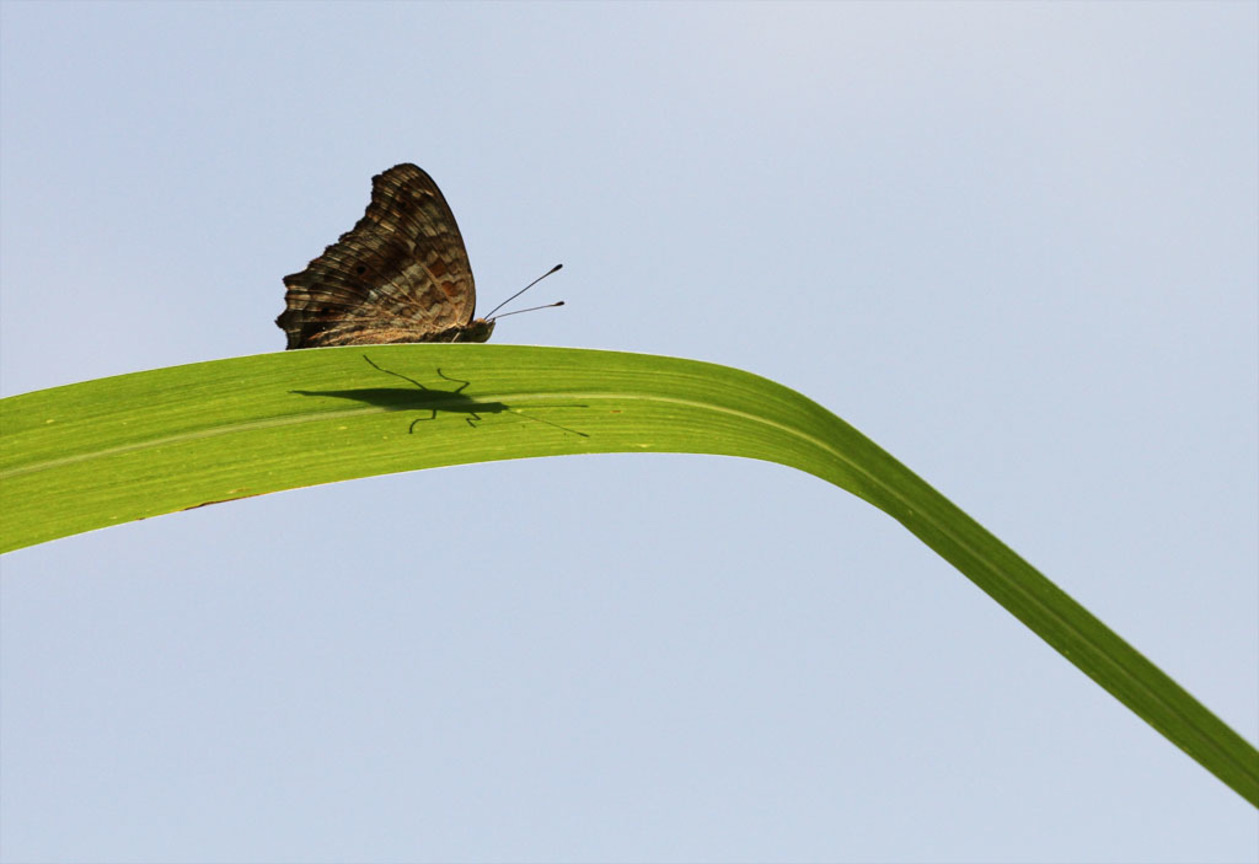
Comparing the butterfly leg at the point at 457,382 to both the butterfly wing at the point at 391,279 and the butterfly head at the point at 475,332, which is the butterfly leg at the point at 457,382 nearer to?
the butterfly wing at the point at 391,279

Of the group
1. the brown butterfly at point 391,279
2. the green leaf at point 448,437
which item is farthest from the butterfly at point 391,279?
the green leaf at point 448,437

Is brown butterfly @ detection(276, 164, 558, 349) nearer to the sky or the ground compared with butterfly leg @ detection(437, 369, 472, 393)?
nearer to the sky

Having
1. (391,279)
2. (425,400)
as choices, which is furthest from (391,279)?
(425,400)

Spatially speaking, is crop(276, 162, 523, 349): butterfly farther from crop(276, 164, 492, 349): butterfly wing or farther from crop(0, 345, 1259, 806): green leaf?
crop(0, 345, 1259, 806): green leaf

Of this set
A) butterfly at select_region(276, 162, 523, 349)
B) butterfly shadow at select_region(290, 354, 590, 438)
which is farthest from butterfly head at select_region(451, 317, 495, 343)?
butterfly shadow at select_region(290, 354, 590, 438)

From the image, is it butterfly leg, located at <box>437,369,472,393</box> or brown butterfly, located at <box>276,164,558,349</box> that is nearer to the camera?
butterfly leg, located at <box>437,369,472,393</box>

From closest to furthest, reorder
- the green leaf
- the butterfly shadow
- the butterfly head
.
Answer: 1. the green leaf
2. the butterfly shadow
3. the butterfly head

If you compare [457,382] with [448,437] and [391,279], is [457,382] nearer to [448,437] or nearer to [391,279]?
[448,437]

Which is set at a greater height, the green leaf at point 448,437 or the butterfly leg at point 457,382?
the butterfly leg at point 457,382
